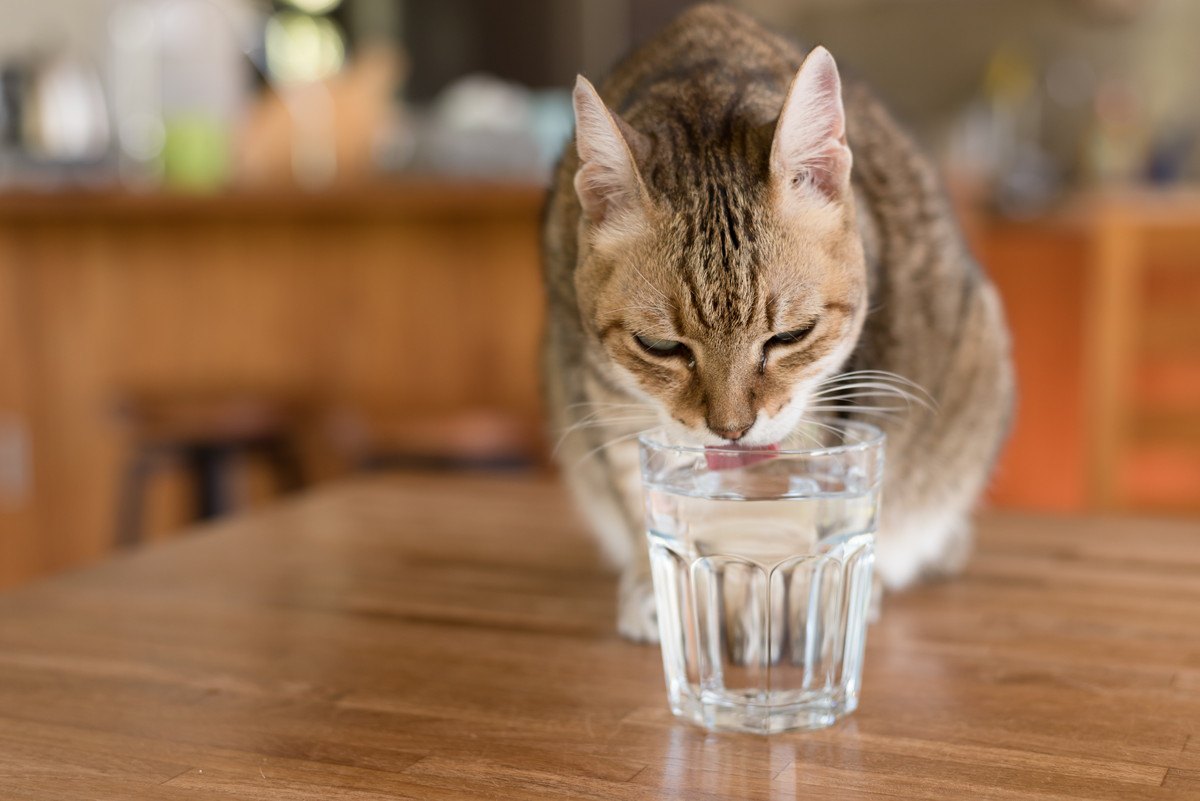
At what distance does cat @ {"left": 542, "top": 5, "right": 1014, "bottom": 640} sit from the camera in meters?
0.84

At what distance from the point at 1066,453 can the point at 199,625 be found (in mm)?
3013

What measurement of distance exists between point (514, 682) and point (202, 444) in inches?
70.8

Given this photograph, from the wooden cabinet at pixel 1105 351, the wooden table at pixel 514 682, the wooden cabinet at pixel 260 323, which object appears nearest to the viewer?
the wooden table at pixel 514 682

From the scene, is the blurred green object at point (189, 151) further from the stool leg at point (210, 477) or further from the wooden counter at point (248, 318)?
the stool leg at point (210, 477)

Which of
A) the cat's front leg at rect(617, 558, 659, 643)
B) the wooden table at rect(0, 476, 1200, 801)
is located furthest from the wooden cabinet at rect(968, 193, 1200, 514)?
the cat's front leg at rect(617, 558, 659, 643)

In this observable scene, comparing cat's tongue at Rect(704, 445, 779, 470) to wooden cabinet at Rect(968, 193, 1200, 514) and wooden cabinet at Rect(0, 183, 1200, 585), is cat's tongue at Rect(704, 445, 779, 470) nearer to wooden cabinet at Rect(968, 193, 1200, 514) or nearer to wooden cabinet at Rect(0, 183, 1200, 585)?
wooden cabinet at Rect(968, 193, 1200, 514)

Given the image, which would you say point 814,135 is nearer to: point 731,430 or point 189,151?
point 731,430

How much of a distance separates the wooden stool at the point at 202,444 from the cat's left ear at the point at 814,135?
1.81m

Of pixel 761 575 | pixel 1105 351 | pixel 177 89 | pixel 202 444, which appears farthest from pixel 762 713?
pixel 177 89

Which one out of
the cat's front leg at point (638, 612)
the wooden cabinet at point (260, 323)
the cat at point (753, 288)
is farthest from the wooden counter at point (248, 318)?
the cat's front leg at point (638, 612)

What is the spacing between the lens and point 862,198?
103 cm

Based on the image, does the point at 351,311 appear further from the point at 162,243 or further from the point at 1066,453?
the point at 1066,453

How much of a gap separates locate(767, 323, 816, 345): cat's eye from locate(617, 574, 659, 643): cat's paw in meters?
0.18

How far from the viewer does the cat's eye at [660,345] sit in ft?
2.83
